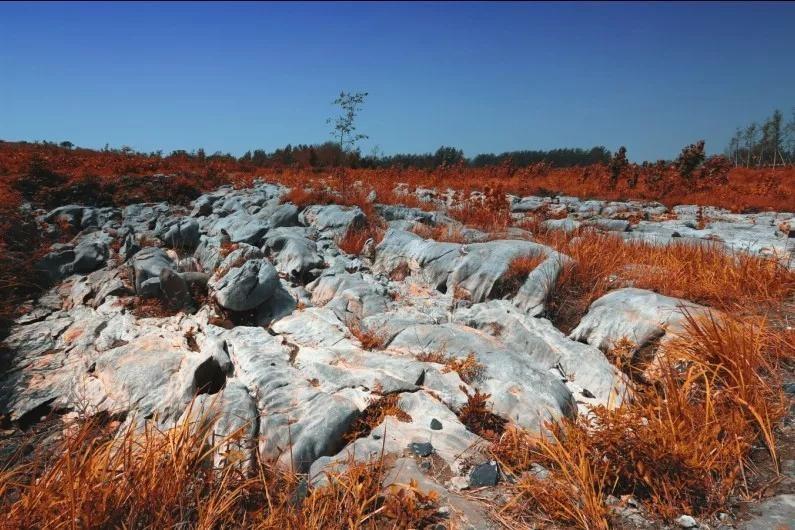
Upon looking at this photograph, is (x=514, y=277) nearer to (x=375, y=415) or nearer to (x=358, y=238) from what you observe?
(x=375, y=415)

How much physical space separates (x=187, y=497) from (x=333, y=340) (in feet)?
8.51

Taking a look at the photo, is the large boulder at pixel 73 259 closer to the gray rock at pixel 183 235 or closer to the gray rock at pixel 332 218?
the gray rock at pixel 183 235

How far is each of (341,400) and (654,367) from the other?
9.45 feet

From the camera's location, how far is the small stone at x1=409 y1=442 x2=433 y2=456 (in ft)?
9.25

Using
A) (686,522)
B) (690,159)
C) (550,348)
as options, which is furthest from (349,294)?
(690,159)

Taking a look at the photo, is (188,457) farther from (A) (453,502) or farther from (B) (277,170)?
(B) (277,170)

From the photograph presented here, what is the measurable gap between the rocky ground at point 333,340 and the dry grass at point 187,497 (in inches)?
10.5

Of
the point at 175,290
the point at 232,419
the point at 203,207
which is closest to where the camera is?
the point at 232,419

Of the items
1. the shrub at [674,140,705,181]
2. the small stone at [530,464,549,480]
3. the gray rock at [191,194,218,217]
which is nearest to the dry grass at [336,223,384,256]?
the gray rock at [191,194,218,217]

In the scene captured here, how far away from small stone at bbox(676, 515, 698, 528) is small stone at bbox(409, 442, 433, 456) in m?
1.48

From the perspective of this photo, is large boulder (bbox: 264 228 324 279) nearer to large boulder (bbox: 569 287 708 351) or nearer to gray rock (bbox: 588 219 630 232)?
large boulder (bbox: 569 287 708 351)

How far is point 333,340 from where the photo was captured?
15.8 ft

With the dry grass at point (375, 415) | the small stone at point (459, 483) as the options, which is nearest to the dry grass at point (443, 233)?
the dry grass at point (375, 415)

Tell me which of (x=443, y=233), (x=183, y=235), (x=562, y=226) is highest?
(x=562, y=226)
